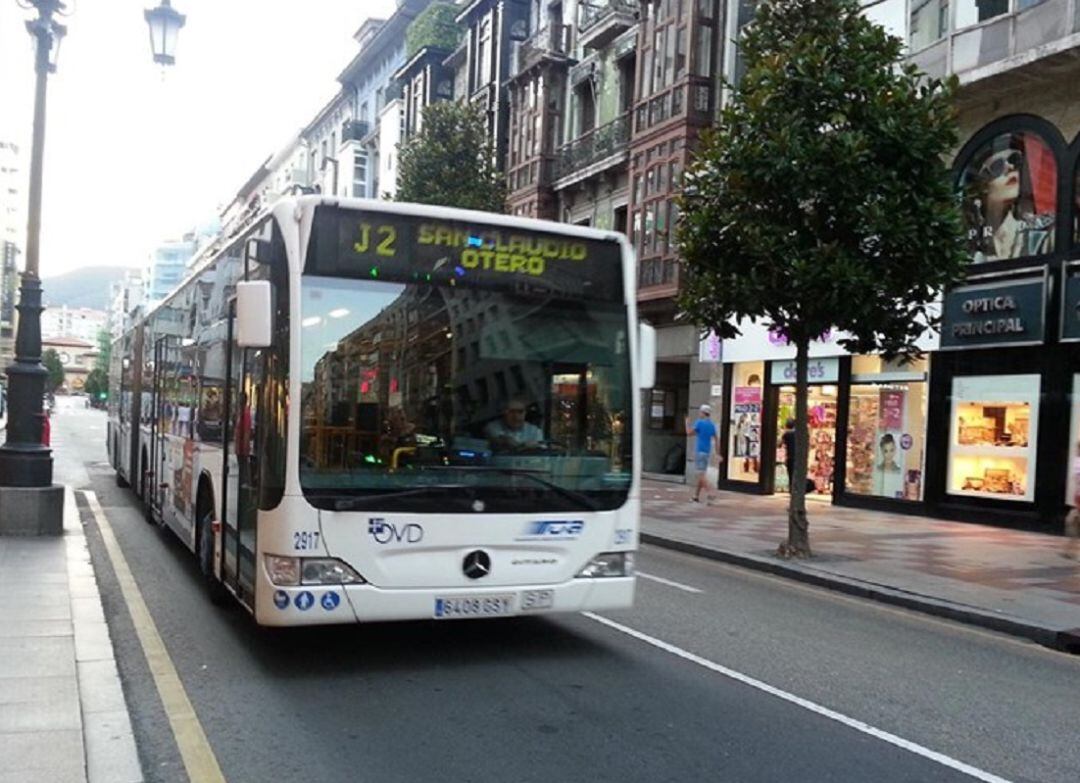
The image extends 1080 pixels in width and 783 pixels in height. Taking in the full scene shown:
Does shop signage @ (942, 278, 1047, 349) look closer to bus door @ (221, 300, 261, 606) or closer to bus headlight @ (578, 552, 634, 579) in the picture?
bus headlight @ (578, 552, 634, 579)

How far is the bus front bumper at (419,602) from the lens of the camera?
5703mm

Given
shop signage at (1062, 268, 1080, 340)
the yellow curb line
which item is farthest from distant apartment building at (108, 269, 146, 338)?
the yellow curb line

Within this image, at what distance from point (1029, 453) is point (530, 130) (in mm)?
20023

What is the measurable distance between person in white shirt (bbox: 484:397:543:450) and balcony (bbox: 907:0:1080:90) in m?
11.0

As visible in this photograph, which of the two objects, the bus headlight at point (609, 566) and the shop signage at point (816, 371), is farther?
the shop signage at point (816, 371)

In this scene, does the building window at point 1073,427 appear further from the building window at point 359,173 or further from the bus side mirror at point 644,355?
the building window at point 359,173

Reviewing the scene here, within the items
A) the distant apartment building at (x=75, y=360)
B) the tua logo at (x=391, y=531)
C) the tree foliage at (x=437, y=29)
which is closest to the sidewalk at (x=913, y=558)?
the tua logo at (x=391, y=531)

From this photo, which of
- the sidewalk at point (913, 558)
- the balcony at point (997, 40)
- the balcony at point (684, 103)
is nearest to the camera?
the sidewalk at point (913, 558)

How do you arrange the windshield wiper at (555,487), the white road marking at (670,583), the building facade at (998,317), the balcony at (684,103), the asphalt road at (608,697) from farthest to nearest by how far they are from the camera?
the balcony at (684,103) → the building facade at (998,317) → the white road marking at (670,583) → the windshield wiper at (555,487) → the asphalt road at (608,697)

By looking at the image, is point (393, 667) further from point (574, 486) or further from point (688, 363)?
point (688, 363)

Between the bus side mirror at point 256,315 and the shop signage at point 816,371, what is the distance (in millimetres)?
15059

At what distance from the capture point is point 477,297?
6242 millimetres

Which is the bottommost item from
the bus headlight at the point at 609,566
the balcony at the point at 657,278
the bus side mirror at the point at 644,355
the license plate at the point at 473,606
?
the license plate at the point at 473,606

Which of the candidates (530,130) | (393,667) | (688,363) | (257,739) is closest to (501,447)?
(393,667)
